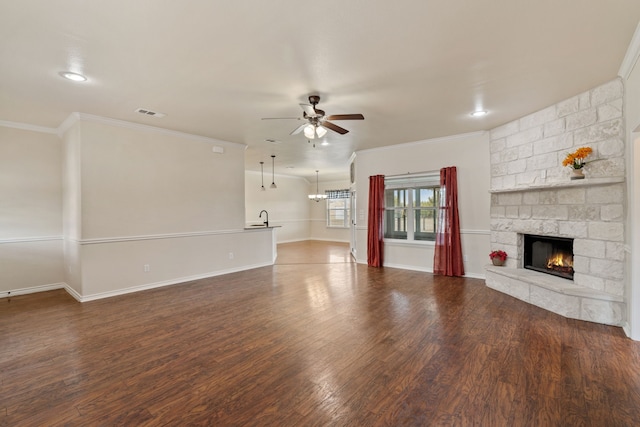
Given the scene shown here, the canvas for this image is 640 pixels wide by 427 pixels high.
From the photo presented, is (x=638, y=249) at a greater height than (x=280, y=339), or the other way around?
(x=638, y=249)

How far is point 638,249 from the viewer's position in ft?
Result: 9.64

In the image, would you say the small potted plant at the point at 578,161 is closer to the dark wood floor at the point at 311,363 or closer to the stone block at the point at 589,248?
the stone block at the point at 589,248

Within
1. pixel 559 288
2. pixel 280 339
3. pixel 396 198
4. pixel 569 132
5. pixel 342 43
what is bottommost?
pixel 280 339

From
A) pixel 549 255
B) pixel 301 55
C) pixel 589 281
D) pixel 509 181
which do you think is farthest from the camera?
pixel 509 181

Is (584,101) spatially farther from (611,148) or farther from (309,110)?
(309,110)

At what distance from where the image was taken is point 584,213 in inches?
147

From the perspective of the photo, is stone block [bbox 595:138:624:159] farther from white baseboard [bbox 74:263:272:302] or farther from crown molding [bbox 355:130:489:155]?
white baseboard [bbox 74:263:272:302]

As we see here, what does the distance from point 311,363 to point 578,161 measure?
413 cm

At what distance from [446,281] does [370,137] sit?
3.15 meters

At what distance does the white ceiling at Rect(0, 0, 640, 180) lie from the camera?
2.16 metres

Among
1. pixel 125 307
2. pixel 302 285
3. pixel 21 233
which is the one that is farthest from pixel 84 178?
pixel 302 285

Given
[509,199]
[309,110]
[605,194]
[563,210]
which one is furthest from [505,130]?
[309,110]

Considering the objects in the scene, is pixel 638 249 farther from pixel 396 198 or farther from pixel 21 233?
pixel 21 233

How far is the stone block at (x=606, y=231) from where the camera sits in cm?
336
